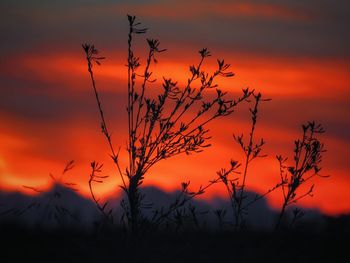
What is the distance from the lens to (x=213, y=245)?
Result: 10.4 m

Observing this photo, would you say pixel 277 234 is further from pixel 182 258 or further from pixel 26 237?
pixel 26 237

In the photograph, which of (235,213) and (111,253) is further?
(235,213)

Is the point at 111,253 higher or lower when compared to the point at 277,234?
lower

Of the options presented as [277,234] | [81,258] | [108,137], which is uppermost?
[108,137]

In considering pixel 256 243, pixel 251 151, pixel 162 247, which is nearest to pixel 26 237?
pixel 162 247

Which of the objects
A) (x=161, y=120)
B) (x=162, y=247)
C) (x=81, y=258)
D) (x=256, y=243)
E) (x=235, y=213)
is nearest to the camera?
(x=81, y=258)

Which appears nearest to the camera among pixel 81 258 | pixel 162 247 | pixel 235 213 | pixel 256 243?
pixel 81 258

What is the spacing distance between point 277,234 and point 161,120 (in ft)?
9.84

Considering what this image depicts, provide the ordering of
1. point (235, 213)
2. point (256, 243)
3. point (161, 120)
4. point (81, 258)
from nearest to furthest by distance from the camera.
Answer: point (81, 258) < point (256, 243) < point (161, 120) < point (235, 213)

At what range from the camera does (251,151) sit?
1260 cm

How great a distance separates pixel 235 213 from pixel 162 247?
276 cm

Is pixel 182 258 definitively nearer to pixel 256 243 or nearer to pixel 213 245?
pixel 213 245

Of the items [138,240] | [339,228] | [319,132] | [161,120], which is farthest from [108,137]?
[339,228]

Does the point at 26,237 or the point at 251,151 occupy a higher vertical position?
the point at 251,151
